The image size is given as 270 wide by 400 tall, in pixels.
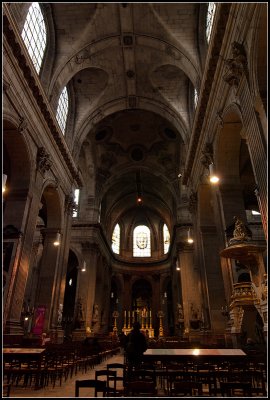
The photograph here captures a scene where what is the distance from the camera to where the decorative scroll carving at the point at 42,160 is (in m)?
13.3

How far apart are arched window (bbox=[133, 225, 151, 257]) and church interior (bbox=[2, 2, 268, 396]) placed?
10231mm

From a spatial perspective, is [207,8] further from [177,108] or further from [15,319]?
[15,319]

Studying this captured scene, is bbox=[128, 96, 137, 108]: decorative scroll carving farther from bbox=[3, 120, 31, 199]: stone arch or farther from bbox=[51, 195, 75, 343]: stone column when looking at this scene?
bbox=[3, 120, 31, 199]: stone arch

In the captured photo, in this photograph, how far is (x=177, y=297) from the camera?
95.2 ft

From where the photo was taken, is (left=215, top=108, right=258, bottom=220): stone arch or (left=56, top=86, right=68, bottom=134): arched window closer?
(left=215, top=108, right=258, bottom=220): stone arch

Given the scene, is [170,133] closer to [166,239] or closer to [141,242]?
[166,239]

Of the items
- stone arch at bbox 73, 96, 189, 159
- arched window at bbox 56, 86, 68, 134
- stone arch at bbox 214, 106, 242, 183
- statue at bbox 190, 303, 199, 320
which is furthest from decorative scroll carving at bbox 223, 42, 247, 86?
statue at bbox 190, 303, 199, 320

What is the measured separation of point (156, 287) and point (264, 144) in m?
30.4

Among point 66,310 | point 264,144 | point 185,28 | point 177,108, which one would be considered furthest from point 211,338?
point 66,310

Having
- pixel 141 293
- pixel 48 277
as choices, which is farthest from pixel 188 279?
pixel 141 293

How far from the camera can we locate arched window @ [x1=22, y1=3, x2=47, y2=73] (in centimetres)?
1312

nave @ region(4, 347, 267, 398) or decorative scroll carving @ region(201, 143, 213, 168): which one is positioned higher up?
decorative scroll carving @ region(201, 143, 213, 168)

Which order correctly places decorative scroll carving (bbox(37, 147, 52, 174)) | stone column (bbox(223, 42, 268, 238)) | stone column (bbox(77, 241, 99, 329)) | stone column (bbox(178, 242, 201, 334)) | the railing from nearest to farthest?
stone column (bbox(223, 42, 268, 238)), the railing, decorative scroll carving (bbox(37, 147, 52, 174)), stone column (bbox(178, 242, 201, 334)), stone column (bbox(77, 241, 99, 329))

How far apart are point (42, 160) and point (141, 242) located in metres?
26.4
